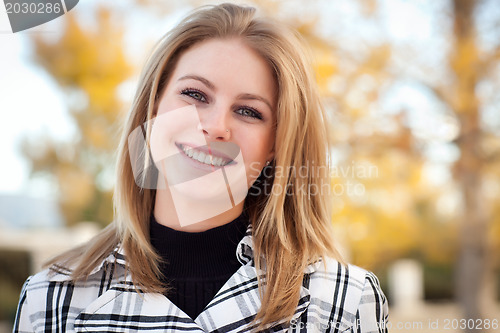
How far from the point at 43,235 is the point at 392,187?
16.5 ft

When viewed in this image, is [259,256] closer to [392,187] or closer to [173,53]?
[173,53]

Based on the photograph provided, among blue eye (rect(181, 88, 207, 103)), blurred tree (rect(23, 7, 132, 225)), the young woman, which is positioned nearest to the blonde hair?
the young woman

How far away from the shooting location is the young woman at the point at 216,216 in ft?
5.15

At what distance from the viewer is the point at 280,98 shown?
5.56 feet

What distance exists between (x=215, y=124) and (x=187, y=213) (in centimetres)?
31

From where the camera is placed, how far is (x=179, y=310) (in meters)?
1.55

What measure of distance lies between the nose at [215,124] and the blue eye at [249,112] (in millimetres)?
76

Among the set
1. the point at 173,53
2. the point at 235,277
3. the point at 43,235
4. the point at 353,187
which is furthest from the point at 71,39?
the point at 235,277

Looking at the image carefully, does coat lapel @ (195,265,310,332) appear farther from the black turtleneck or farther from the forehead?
the forehead

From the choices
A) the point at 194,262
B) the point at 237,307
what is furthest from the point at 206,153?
the point at 237,307

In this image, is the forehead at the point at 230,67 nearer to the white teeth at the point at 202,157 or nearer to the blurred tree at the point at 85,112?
the white teeth at the point at 202,157

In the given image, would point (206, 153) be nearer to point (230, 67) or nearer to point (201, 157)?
point (201, 157)

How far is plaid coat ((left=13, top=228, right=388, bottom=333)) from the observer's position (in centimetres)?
155

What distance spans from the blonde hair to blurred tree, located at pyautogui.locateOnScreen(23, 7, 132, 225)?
143 inches
